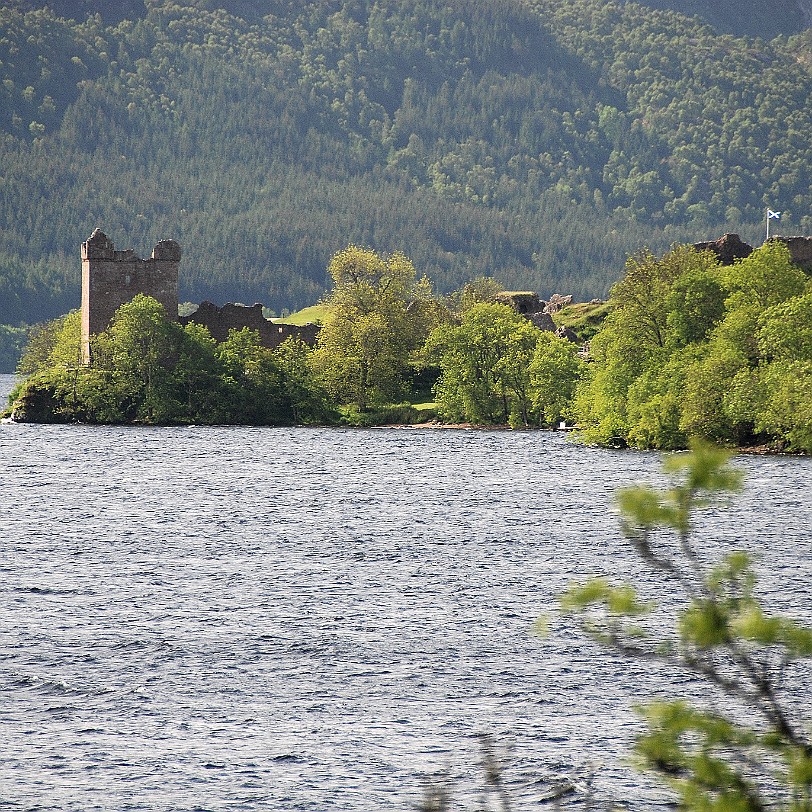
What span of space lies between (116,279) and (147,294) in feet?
8.62

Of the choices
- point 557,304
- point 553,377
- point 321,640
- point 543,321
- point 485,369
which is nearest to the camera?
point 321,640

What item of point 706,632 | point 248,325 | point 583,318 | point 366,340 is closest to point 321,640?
point 706,632

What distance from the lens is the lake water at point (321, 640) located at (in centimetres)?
2142

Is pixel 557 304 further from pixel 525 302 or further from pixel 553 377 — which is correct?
pixel 553 377

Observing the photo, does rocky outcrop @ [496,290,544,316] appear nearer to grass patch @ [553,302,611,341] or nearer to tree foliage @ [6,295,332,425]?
grass patch @ [553,302,611,341]

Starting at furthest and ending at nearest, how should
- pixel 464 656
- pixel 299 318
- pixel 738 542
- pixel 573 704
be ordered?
pixel 299 318, pixel 738 542, pixel 464 656, pixel 573 704

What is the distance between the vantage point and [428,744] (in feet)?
74.3

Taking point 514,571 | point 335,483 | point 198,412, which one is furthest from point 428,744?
point 198,412

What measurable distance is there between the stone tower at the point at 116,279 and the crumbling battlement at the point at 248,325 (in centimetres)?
249

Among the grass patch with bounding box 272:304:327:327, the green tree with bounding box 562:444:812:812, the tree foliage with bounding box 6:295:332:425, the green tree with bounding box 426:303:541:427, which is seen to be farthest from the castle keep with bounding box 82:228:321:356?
the green tree with bounding box 562:444:812:812

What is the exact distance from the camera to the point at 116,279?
119 metres

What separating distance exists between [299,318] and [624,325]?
190 feet

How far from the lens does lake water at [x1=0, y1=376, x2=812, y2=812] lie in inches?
843

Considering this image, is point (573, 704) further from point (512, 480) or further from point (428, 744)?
point (512, 480)
